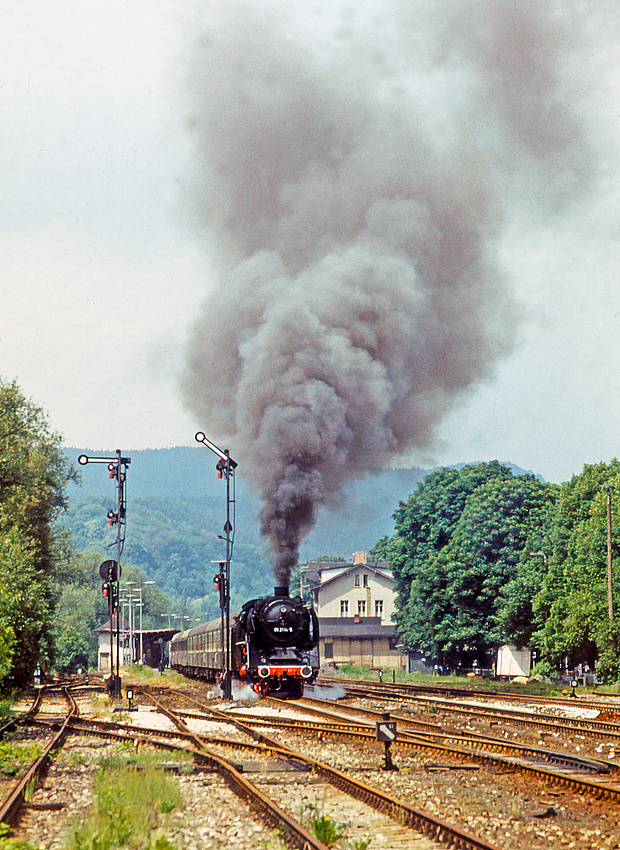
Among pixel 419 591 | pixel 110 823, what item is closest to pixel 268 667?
pixel 110 823

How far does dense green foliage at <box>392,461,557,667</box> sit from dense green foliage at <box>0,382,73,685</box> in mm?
19121

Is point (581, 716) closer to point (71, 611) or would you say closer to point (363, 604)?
point (363, 604)

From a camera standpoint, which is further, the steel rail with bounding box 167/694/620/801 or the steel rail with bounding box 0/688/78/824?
the steel rail with bounding box 167/694/620/801

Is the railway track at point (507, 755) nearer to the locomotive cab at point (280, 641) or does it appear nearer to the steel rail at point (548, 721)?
the steel rail at point (548, 721)

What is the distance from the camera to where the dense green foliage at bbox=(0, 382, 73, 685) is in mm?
26062

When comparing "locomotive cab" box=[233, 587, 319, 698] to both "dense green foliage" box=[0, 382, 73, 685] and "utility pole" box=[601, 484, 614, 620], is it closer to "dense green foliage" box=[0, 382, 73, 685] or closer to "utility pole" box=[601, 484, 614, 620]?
"dense green foliage" box=[0, 382, 73, 685]

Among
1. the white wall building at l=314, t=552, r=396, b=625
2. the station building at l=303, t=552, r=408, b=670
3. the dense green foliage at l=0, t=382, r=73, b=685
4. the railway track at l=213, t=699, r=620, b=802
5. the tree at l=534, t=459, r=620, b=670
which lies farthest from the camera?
the white wall building at l=314, t=552, r=396, b=625

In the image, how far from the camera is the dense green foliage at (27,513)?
2606 centimetres

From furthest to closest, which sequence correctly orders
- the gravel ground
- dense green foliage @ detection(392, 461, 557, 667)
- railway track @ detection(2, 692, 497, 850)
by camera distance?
dense green foliage @ detection(392, 461, 557, 667) → the gravel ground → railway track @ detection(2, 692, 497, 850)

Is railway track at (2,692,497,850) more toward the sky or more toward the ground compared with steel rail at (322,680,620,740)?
more toward the sky

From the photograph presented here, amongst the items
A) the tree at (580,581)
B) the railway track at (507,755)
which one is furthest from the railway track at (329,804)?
the tree at (580,581)

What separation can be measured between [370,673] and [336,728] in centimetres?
4010

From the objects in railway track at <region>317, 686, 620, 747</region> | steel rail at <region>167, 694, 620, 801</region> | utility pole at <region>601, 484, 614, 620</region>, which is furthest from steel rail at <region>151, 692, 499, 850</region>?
utility pole at <region>601, 484, 614, 620</region>

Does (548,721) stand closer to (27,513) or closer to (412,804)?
(412,804)
